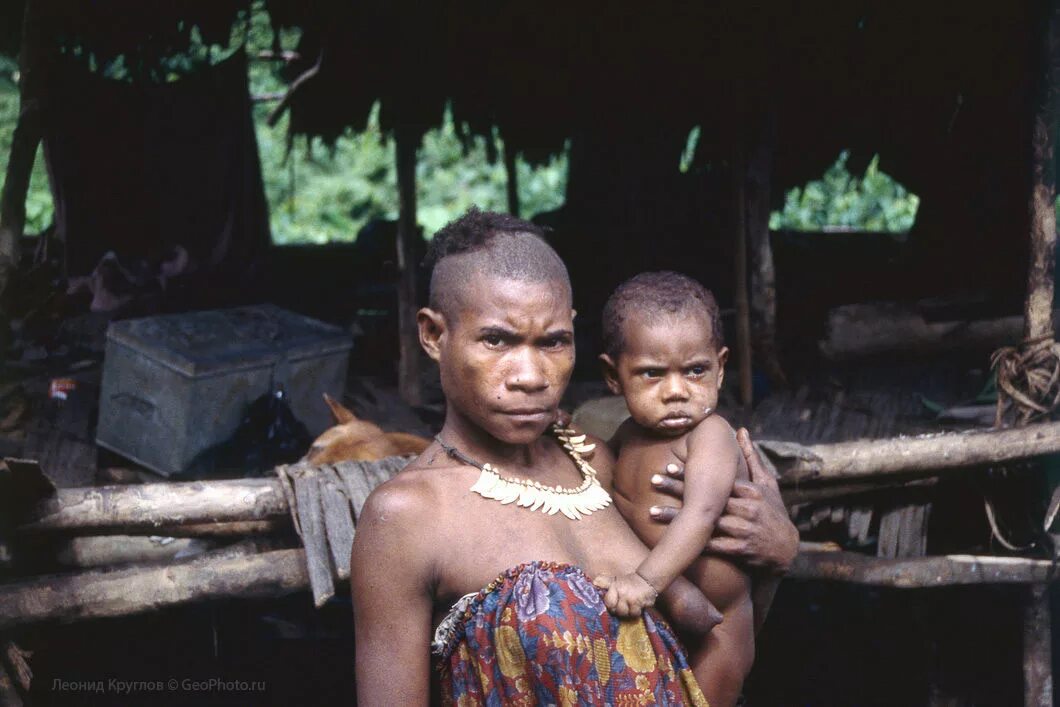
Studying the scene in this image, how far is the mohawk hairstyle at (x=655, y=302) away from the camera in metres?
2.35

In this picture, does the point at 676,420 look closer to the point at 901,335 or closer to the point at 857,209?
the point at 901,335

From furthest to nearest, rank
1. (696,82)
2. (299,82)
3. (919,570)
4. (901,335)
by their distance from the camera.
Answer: (299,82)
(696,82)
(901,335)
(919,570)

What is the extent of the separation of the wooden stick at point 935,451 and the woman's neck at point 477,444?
1.67 m

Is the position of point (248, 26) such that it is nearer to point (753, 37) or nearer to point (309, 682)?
point (753, 37)

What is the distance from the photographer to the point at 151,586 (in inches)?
116

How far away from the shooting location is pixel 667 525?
2.26 metres

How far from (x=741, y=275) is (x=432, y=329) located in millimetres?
4290

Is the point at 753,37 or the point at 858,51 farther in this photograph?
the point at 858,51

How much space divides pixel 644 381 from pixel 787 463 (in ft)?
4.00

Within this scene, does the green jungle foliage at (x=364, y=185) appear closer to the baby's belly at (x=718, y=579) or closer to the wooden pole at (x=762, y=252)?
the wooden pole at (x=762, y=252)

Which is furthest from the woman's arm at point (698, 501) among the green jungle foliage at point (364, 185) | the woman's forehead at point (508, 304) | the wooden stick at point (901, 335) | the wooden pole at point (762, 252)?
the green jungle foliage at point (364, 185)

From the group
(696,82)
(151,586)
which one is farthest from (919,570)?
(696,82)

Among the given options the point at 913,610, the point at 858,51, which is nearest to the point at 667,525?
the point at 913,610

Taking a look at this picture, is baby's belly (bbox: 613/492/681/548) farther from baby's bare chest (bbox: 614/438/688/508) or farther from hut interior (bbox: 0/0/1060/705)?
hut interior (bbox: 0/0/1060/705)
